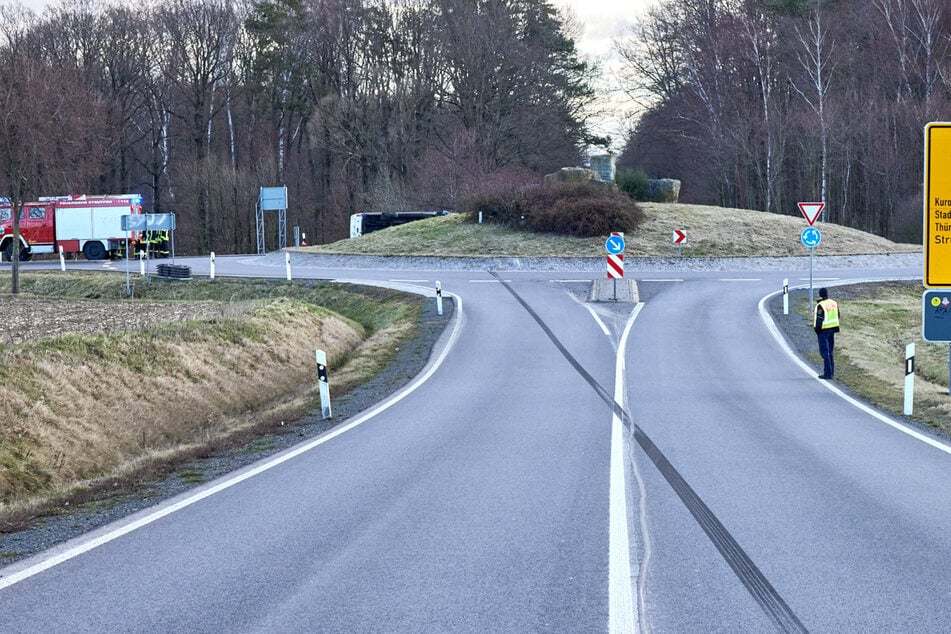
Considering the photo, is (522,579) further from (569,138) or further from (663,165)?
(663,165)

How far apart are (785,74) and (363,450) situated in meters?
61.6

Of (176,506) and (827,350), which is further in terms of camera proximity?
(827,350)

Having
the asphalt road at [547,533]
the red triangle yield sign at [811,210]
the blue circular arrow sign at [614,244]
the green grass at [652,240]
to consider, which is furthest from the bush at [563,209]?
the asphalt road at [547,533]

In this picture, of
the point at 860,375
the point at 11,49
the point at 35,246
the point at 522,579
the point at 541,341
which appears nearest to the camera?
the point at 522,579

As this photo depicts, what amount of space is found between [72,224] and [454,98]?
27.0m

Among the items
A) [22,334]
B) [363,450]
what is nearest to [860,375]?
[363,450]

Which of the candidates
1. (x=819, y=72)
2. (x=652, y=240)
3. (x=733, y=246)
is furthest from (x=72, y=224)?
(x=819, y=72)

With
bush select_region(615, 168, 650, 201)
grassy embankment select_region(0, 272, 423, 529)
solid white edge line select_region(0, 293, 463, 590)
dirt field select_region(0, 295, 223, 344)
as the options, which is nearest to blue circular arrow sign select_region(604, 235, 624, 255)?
grassy embankment select_region(0, 272, 423, 529)

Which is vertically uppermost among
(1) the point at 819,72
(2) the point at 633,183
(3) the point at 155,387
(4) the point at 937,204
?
(1) the point at 819,72

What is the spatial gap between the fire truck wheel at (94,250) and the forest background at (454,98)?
9.33 m

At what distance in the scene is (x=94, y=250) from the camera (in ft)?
176

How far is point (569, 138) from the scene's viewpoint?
7100 cm

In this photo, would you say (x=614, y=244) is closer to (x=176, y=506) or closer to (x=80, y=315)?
(x=80, y=315)

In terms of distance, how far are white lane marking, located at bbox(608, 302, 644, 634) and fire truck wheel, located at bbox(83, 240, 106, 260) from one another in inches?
1800
